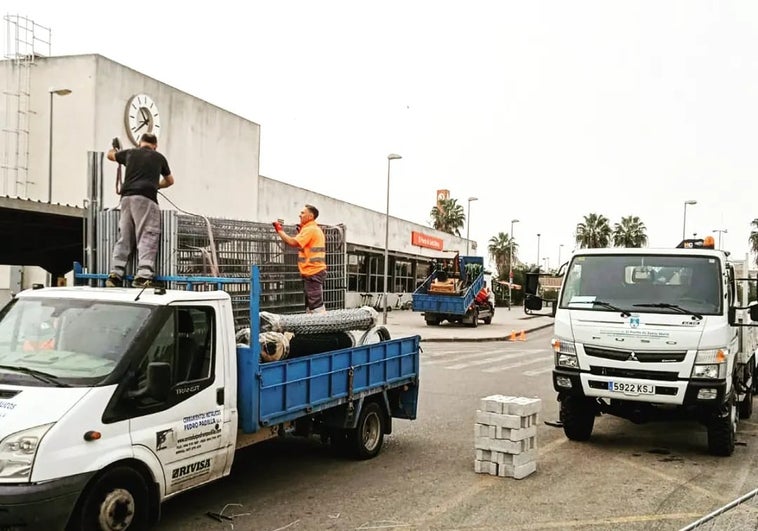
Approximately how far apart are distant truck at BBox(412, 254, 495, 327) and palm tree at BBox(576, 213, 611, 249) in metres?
55.0

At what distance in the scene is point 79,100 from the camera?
70.2 feet

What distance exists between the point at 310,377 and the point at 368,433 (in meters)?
1.59

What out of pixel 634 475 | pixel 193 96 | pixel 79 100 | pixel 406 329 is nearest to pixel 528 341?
pixel 406 329

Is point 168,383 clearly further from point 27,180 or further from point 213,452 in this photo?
point 27,180

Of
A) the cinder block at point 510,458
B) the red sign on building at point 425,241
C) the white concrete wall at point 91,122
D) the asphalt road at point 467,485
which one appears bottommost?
the asphalt road at point 467,485

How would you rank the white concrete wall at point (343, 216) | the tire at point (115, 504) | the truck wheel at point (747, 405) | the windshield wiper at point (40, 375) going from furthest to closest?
1. the white concrete wall at point (343, 216)
2. the truck wheel at point (747, 405)
3. the windshield wiper at point (40, 375)
4. the tire at point (115, 504)

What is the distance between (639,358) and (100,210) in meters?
5.99

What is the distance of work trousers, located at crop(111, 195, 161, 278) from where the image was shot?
6195mm

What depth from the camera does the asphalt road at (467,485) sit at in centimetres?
579

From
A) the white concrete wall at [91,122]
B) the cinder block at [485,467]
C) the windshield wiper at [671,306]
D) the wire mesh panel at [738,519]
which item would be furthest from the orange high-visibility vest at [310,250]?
the white concrete wall at [91,122]

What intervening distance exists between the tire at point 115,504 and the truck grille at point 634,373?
5399mm

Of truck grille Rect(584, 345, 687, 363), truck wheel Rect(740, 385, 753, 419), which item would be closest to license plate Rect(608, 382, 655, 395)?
truck grille Rect(584, 345, 687, 363)

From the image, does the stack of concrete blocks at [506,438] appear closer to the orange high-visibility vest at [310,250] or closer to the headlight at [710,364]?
the headlight at [710,364]

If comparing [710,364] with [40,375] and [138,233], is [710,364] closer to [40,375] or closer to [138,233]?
[138,233]
